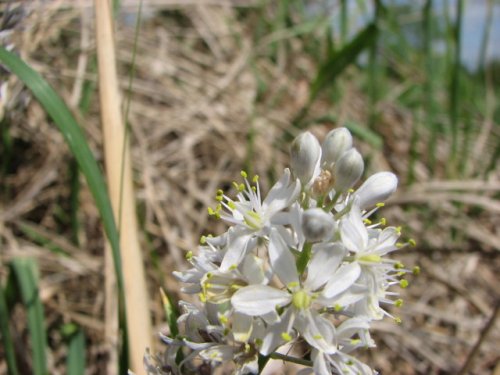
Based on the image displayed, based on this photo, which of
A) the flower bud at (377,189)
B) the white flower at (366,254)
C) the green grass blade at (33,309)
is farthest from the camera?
the green grass blade at (33,309)

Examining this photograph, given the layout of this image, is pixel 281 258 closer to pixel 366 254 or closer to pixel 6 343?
pixel 366 254

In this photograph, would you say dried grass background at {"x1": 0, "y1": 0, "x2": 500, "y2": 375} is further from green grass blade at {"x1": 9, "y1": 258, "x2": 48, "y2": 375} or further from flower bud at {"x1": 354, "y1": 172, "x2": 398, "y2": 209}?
flower bud at {"x1": 354, "y1": 172, "x2": 398, "y2": 209}

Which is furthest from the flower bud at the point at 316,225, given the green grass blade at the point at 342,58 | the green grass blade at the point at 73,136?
the green grass blade at the point at 342,58

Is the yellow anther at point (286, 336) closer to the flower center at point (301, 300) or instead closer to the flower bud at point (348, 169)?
the flower center at point (301, 300)

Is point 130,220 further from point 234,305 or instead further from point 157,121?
point 157,121

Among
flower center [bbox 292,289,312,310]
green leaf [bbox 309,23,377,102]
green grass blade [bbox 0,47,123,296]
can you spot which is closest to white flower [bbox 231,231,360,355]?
flower center [bbox 292,289,312,310]

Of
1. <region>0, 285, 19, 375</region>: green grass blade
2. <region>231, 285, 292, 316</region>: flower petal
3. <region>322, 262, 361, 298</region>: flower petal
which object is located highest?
<region>231, 285, 292, 316</region>: flower petal

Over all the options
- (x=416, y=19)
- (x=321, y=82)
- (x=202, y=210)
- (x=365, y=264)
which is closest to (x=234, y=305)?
(x=365, y=264)
